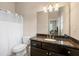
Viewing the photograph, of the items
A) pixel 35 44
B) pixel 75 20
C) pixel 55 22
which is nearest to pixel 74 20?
pixel 75 20

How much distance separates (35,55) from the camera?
1.58 meters

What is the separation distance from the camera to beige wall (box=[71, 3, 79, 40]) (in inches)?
A: 63.4

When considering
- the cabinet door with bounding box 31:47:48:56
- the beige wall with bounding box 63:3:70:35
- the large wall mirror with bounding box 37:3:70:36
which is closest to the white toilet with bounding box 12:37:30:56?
the cabinet door with bounding box 31:47:48:56

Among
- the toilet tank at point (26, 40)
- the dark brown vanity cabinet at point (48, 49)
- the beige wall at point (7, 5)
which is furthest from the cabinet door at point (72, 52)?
the beige wall at point (7, 5)

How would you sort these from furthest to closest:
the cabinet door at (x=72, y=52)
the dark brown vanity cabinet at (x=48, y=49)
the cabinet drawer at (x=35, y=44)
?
the cabinet drawer at (x=35, y=44) → the dark brown vanity cabinet at (x=48, y=49) → the cabinet door at (x=72, y=52)

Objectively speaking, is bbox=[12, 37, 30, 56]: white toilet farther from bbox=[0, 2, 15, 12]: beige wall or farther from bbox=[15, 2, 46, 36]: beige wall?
bbox=[0, 2, 15, 12]: beige wall

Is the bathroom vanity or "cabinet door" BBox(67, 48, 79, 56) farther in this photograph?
the bathroom vanity

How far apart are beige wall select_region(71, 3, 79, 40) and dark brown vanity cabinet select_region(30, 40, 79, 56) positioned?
0.28m

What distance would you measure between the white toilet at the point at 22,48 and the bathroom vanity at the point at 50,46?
0.27 ft

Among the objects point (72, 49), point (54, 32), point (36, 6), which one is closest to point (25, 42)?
point (54, 32)

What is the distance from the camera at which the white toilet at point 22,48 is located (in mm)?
1595

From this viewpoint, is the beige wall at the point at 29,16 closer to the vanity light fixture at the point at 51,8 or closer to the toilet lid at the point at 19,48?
the vanity light fixture at the point at 51,8

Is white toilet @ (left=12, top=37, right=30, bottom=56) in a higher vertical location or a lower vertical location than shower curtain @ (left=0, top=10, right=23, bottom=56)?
lower

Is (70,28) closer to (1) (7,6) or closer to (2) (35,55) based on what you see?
(2) (35,55)
